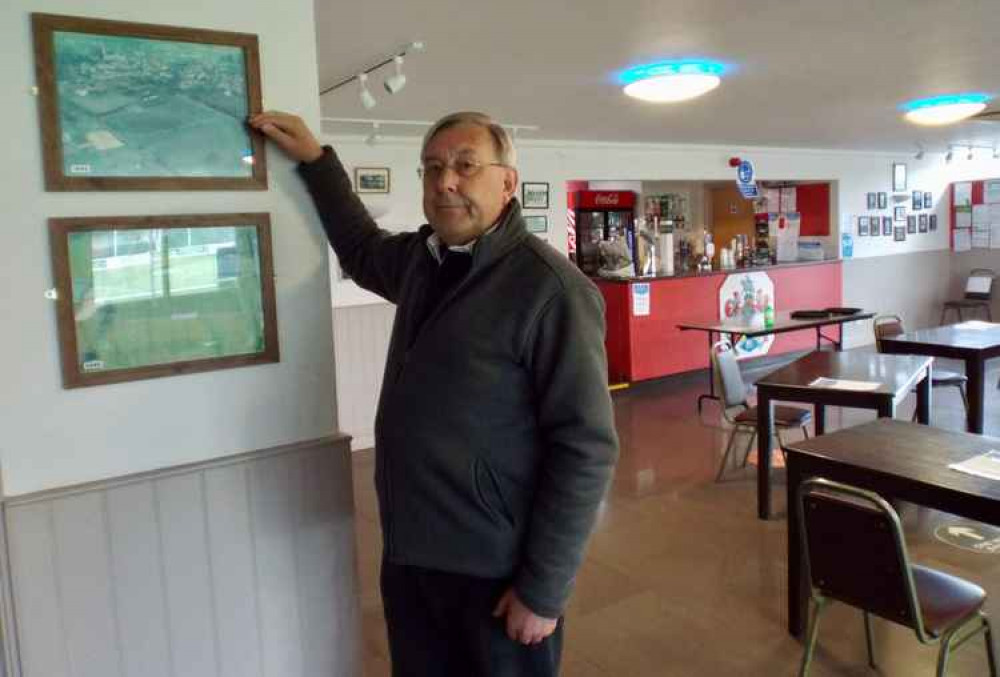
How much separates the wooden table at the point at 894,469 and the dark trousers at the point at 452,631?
113 cm

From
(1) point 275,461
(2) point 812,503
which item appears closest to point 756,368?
(2) point 812,503

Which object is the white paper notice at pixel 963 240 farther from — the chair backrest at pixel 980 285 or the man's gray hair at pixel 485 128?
the man's gray hair at pixel 485 128

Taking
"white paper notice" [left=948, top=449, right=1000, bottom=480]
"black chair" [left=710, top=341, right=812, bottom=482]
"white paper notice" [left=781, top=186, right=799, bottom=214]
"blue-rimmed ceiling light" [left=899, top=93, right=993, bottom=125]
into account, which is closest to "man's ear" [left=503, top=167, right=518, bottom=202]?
"white paper notice" [left=948, top=449, right=1000, bottom=480]

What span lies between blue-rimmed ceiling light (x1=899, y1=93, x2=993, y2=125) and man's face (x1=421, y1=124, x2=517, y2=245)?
211 inches

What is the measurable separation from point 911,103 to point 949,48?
1.99 metres

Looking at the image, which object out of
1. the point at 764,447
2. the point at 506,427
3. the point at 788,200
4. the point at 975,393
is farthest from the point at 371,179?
the point at 788,200

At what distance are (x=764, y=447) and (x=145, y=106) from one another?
3453mm

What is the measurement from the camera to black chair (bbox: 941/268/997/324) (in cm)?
1058

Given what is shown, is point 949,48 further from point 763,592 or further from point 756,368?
point 756,368

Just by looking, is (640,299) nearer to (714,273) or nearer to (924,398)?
(714,273)

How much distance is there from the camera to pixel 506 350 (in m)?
1.55

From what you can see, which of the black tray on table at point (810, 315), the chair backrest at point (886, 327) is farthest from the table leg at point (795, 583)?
the black tray on table at point (810, 315)

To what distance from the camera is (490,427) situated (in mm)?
1567

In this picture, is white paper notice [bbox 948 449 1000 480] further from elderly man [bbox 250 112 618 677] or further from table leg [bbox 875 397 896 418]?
elderly man [bbox 250 112 618 677]
